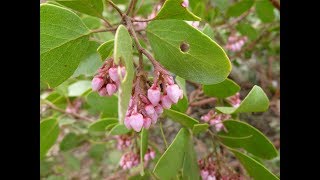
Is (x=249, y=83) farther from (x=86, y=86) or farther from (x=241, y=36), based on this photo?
(x=86, y=86)

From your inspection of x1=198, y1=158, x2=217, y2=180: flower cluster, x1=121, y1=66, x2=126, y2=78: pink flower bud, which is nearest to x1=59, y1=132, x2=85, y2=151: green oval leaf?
x1=198, y1=158, x2=217, y2=180: flower cluster

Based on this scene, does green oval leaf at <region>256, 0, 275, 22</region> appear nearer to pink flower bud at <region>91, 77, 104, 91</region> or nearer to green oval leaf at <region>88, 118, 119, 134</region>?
green oval leaf at <region>88, 118, 119, 134</region>

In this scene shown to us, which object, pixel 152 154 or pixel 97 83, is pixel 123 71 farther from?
pixel 152 154

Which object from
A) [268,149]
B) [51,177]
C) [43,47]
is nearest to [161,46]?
[43,47]

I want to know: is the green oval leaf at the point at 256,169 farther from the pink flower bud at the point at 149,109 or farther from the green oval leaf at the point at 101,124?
the green oval leaf at the point at 101,124

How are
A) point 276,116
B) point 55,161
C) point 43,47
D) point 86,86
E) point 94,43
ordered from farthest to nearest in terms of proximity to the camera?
point 55,161 → point 276,116 → point 86,86 → point 94,43 → point 43,47

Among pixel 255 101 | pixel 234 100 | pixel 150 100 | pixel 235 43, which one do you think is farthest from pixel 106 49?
pixel 235 43

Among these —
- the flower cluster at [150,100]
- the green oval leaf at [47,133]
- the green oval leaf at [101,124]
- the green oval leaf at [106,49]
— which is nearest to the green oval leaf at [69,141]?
the green oval leaf at [47,133]
